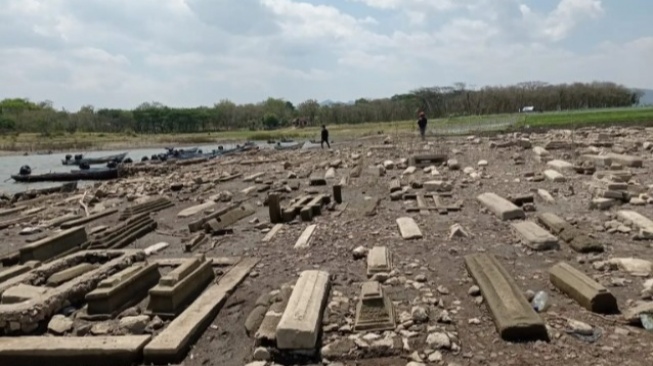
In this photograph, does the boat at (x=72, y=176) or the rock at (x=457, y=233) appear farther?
the boat at (x=72, y=176)

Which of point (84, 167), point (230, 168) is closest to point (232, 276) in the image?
point (230, 168)

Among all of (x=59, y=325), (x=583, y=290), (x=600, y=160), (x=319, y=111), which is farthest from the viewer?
(x=319, y=111)

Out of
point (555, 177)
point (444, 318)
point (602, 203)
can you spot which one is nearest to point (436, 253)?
point (444, 318)

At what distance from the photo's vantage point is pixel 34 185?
27.2 meters

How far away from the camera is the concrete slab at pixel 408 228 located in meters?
8.16

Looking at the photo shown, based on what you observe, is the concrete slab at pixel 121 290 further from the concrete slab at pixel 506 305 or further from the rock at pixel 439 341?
the concrete slab at pixel 506 305

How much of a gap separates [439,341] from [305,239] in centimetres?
427

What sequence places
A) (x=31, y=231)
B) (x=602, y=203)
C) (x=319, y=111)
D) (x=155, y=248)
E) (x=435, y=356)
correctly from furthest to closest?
(x=319, y=111) → (x=31, y=231) → (x=602, y=203) → (x=155, y=248) → (x=435, y=356)

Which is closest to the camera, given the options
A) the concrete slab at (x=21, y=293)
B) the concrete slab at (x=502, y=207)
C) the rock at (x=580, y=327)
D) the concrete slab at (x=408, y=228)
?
the rock at (x=580, y=327)

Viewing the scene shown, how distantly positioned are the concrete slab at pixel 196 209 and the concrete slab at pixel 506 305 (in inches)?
307

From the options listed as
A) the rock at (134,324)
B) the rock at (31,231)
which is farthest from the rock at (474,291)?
the rock at (31,231)

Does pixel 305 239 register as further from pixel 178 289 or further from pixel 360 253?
pixel 178 289

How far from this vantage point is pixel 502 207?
9.48 metres

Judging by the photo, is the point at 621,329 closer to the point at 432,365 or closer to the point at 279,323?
the point at 432,365
